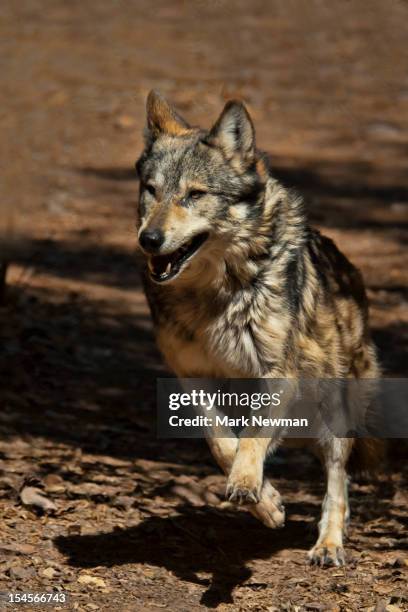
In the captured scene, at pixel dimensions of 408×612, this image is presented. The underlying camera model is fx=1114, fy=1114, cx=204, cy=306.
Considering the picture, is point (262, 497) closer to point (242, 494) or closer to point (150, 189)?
point (242, 494)

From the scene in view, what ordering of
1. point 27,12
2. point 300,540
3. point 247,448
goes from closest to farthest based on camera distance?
1. point 247,448
2. point 300,540
3. point 27,12

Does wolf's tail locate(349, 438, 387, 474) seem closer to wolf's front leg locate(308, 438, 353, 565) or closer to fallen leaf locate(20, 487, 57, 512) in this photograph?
wolf's front leg locate(308, 438, 353, 565)

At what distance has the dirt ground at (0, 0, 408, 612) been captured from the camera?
647 cm

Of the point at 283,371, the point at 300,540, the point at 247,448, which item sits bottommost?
the point at 300,540

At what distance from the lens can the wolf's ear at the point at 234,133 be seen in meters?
6.36

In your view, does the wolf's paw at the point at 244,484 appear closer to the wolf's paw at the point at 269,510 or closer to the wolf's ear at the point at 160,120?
the wolf's paw at the point at 269,510

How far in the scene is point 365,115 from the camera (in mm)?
18000

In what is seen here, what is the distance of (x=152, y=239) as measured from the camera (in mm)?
5836

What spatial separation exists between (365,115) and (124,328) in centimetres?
895

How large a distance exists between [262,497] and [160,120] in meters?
2.31

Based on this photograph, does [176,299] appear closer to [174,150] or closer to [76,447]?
[174,150]

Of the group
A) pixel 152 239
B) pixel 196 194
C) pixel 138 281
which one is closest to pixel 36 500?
pixel 152 239

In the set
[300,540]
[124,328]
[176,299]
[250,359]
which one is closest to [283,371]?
[250,359]

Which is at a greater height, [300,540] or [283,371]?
[283,371]
